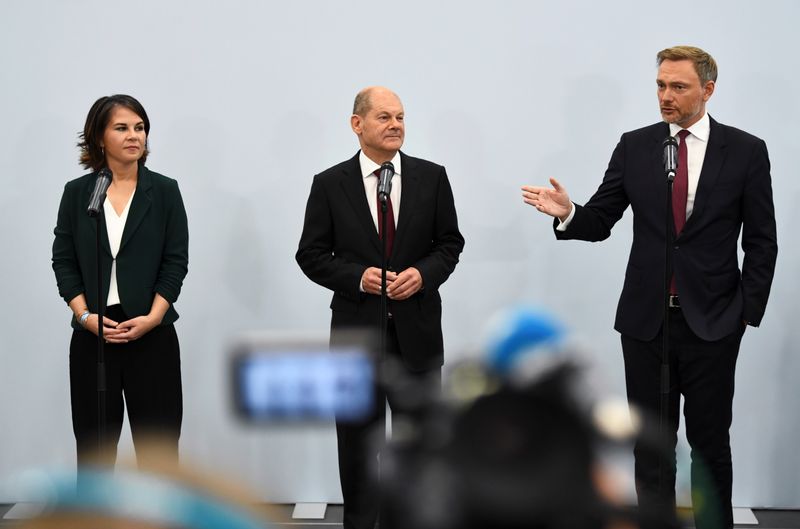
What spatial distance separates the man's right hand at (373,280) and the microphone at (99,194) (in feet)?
2.83

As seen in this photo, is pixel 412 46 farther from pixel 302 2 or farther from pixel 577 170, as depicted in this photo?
pixel 577 170

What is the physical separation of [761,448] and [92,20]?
3399mm

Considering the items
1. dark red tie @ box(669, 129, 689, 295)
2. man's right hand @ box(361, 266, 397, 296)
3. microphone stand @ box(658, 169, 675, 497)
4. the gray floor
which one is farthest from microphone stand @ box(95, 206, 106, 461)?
dark red tie @ box(669, 129, 689, 295)

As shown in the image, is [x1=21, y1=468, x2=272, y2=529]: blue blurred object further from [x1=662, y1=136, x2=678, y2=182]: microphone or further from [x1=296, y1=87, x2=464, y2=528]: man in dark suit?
[x1=296, y1=87, x2=464, y2=528]: man in dark suit

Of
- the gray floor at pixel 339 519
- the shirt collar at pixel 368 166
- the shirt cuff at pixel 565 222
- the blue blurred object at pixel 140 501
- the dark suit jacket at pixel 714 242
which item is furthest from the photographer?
the gray floor at pixel 339 519

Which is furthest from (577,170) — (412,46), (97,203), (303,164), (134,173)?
(97,203)

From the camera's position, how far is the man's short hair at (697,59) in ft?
11.0

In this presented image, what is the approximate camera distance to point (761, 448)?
14.5 feet

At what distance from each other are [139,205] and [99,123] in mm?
310

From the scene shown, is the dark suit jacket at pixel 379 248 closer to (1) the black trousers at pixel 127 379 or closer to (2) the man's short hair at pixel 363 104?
(2) the man's short hair at pixel 363 104

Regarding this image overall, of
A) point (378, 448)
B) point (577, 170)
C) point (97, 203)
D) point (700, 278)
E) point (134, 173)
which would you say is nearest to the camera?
point (378, 448)

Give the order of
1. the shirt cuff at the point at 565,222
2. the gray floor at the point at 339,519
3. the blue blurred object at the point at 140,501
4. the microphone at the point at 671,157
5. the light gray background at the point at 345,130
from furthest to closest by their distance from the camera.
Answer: the light gray background at the point at 345,130
the gray floor at the point at 339,519
the shirt cuff at the point at 565,222
the microphone at the point at 671,157
the blue blurred object at the point at 140,501

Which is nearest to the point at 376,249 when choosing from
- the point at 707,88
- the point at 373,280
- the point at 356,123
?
the point at 373,280

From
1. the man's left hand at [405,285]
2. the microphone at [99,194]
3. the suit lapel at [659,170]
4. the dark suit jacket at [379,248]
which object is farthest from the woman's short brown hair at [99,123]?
the suit lapel at [659,170]
